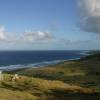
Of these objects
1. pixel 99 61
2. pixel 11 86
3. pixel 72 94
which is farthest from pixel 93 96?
pixel 99 61

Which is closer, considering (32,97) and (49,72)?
(32,97)

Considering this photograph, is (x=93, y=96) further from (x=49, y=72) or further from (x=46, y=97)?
(x=49, y=72)

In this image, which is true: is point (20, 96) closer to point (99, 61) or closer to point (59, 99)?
Result: point (59, 99)

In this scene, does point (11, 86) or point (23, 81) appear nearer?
point (11, 86)

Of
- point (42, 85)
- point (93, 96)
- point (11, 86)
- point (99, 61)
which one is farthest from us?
point (99, 61)

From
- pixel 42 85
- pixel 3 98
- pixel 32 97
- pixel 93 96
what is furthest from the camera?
pixel 42 85

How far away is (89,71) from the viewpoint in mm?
114750

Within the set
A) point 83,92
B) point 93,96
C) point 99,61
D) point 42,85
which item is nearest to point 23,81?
point 42,85

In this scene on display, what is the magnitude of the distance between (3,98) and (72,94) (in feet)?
51.1

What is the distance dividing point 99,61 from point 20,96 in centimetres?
8905

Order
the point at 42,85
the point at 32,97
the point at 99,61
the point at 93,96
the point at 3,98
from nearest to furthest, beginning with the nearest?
the point at 3,98
the point at 32,97
the point at 93,96
the point at 42,85
the point at 99,61

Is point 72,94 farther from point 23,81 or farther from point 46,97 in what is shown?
point 23,81

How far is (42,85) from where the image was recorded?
63500 mm

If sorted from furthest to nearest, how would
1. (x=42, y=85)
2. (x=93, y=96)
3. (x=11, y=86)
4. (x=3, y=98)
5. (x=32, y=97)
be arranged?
1. (x=42, y=85)
2. (x=11, y=86)
3. (x=93, y=96)
4. (x=32, y=97)
5. (x=3, y=98)
